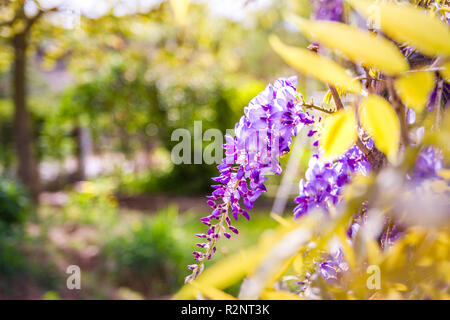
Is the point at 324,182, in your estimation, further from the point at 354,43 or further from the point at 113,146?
the point at 113,146

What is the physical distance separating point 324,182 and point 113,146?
737cm

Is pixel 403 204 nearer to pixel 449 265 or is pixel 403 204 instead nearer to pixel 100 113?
pixel 449 265

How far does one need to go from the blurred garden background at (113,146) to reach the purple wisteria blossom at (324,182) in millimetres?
1750

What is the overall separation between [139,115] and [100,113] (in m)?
0.67

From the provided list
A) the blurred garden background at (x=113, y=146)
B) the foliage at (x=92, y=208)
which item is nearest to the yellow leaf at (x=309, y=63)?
the blurred garden background at (x=113, y=146)

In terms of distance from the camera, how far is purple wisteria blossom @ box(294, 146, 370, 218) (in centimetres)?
53

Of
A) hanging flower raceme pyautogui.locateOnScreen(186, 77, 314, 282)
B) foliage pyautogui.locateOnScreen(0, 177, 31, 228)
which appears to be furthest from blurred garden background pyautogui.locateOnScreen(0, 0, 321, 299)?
hanging flower raceme pyautogui.locateOnScreen(186, 77, 314, 282)

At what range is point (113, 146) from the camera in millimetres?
7531

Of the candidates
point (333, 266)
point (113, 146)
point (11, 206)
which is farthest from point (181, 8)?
point (113, 146)

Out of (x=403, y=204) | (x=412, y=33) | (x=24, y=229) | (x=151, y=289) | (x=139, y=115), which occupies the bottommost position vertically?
(x=151, y=289)

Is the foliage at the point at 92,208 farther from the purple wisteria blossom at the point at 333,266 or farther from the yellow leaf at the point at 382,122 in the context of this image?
the yellow leaf at the point at 382,122

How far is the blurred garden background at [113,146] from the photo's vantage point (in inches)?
132

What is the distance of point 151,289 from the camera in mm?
3240
